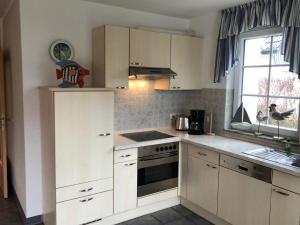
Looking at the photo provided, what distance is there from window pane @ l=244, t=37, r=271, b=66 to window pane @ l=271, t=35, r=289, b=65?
0.06 metres

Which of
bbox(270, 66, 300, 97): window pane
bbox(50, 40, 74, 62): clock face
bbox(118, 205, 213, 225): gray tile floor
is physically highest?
bbox(50, 40, 74, 62): clock face

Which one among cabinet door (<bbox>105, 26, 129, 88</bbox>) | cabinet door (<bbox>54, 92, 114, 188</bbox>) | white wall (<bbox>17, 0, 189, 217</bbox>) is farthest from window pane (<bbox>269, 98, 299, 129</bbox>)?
white wall (<bbox>17, 0, 189, 217</bbox>)

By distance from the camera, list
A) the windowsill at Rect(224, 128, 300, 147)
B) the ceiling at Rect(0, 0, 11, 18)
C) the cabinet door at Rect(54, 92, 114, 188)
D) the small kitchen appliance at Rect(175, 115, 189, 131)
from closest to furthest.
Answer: the cabinet door at Rect(54, 92, 114, 188) < the windowsill at Rect(224, 128, 300, 147) < the ceiling at Rect(0, 0, 11, 18) < the small kitchen appliance at Rect(175, 115, 189, 131)

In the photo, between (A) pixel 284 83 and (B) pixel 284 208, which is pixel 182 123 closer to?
(A) pixel 284 83

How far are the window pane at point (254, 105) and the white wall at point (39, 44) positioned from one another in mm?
1921

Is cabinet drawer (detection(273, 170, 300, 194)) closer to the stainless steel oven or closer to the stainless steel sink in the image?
the stainless steel sink

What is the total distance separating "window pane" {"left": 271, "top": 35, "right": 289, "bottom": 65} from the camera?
2.85m

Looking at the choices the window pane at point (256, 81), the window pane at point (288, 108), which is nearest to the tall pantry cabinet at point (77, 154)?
the window pane at point (256, 81)

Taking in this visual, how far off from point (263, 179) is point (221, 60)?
1.54 m

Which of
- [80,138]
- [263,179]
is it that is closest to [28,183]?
[80,138]

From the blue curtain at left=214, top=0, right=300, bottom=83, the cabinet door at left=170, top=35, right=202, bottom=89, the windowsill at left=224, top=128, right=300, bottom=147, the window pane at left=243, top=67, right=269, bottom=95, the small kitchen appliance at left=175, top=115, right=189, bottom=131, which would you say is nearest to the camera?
the blue curtain at left=214, top=0, right=300, bottom=83

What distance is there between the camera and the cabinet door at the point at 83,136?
2.42 metres

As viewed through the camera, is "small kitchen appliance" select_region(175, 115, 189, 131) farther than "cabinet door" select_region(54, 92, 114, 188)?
Yes

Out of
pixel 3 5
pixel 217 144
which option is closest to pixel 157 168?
pixel 217 144
